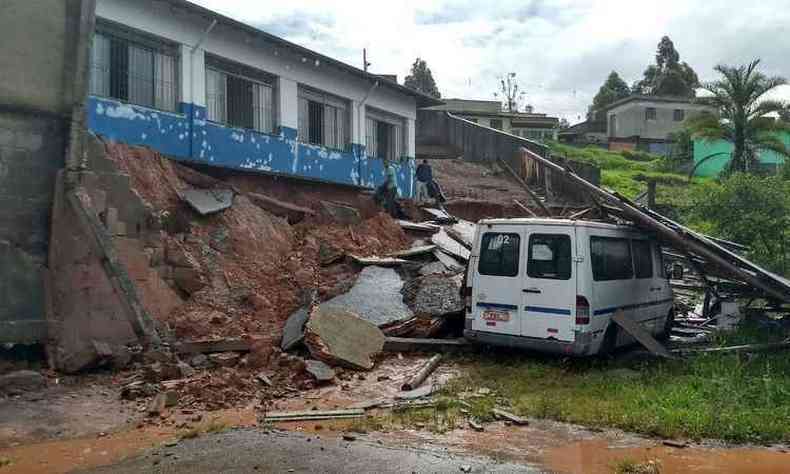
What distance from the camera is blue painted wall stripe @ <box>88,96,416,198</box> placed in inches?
508

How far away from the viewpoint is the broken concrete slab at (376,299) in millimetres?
11258

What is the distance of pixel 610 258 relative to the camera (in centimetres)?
998

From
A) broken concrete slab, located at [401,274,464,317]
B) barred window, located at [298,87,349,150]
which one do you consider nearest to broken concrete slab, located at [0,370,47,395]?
broken concrete slab, located at [401,274,464,317]

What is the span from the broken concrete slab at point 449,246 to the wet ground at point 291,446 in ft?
23.2

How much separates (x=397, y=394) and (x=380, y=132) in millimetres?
15180

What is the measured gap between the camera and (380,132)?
22719 millimetres

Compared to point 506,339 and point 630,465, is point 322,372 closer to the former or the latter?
point 506,339

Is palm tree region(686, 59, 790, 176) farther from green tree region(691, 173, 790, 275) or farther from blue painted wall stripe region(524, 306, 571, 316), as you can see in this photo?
blue painted wall stripe region(524, 306, 571, 316)

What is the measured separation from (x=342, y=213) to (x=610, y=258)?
7119mm

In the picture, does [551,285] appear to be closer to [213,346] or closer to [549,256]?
[549,256]

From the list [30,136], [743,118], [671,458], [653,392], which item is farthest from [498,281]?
[743,118]

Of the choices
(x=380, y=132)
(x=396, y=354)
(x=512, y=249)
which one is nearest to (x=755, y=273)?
(x=512, y=249)

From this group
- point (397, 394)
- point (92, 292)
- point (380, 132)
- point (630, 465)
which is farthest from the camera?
point (380, 132)

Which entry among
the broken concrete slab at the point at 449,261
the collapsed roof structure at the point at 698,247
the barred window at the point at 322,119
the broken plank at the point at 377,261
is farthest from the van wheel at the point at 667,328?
the barred window at the point at 322,119
